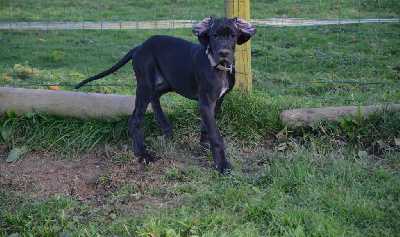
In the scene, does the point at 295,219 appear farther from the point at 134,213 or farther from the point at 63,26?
the point at 63,26

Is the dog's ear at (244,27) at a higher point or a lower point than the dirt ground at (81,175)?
higher

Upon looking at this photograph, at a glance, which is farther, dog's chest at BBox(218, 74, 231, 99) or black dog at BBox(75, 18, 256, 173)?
dog's chest at BBox(218, 74, 231, 99)

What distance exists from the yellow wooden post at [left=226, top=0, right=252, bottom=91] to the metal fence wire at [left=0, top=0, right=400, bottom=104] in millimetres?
242

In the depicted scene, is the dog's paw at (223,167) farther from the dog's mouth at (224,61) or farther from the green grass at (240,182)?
the dog's mouth at (224,61)

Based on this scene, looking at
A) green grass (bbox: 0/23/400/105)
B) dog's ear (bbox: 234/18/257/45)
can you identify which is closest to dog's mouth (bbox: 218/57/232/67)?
dog's ear (bbox: 234/18/257/45)

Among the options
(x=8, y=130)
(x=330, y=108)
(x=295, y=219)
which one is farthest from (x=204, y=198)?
(x=8, y=130)

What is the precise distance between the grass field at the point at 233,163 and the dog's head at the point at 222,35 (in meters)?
1.04

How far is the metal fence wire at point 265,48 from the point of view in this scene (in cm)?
670

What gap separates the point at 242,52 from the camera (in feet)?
18.5

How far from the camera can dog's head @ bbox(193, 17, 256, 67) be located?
439 centimetres

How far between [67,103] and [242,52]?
2.08 m

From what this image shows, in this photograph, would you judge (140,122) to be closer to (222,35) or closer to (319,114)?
(222,35)

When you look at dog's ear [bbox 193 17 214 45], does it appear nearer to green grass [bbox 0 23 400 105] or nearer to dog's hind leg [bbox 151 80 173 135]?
dog's hind leg [bbox 151 80 173 135]

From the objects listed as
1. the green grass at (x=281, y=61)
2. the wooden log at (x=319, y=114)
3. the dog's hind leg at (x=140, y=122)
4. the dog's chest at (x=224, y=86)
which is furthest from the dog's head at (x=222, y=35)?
the green grass at (x=281, y=61)
